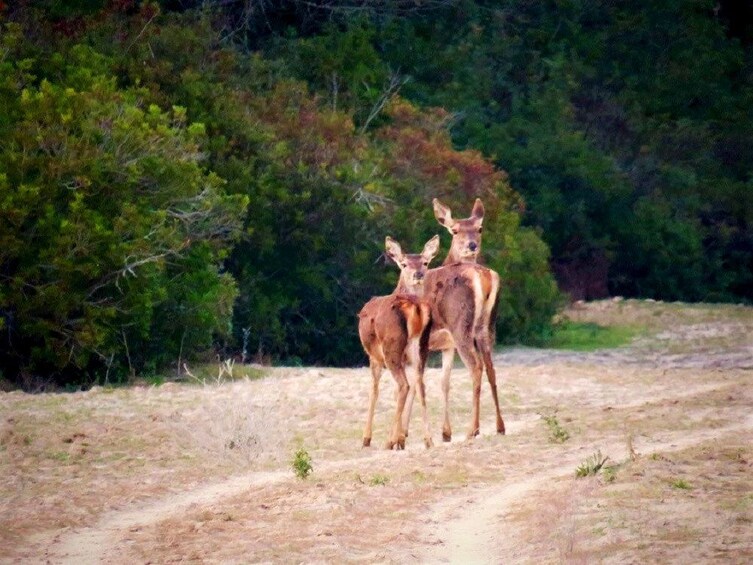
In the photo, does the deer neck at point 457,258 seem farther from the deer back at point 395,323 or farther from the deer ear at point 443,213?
the deer back at point 395,323

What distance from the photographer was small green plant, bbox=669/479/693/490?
12156 mm

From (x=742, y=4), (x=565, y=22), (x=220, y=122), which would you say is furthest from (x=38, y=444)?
(x=742, y=4)

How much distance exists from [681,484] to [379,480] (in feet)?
7.88

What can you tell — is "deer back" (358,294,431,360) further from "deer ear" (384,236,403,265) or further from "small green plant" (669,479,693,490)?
"small green plant" (669,479,693,490)

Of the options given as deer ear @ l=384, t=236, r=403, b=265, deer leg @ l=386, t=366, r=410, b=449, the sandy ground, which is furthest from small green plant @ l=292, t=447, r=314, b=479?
deer ear @ l=384, t=236, r=403, b=265

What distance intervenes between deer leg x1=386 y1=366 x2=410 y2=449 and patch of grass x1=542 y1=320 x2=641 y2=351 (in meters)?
14.9

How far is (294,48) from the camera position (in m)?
33.3

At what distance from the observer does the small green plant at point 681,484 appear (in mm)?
12156

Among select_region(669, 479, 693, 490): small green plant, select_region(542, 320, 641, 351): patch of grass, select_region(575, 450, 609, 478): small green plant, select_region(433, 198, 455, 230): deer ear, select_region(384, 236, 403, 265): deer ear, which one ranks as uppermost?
select_region(433, 198, 455, 230): deer ear

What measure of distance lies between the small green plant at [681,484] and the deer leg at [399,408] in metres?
3.60

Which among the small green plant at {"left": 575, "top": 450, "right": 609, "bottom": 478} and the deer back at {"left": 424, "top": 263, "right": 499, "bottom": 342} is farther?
the deer back at {"left": 424, "top": 263, "right": 499, "bottom": 342}

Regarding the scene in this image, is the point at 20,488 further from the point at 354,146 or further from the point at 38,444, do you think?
the point at 354,146

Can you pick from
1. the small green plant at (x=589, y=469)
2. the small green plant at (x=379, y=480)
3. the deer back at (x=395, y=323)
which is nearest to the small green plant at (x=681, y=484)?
the small green plant at (x=589, y=469)

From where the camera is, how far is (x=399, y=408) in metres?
15.5
